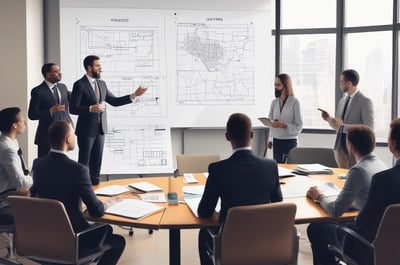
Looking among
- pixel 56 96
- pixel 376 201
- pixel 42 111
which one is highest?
pixel 56 96

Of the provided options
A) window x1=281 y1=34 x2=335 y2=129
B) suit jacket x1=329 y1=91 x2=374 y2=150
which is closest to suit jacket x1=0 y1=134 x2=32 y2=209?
suit jacket x1=329 y1=91 x2=374 y2=150

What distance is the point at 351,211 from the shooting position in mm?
2646

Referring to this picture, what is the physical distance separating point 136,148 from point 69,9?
1875mm

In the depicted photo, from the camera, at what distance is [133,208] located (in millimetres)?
2646

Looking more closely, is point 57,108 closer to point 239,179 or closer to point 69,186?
point 69,186

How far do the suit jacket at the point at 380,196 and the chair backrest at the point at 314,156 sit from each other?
1921mm

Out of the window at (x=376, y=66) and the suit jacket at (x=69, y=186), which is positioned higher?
the window at (x=376, y=66)

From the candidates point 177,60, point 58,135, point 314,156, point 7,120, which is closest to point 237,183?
point 58,135

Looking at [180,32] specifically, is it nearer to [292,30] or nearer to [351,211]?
[292,30]

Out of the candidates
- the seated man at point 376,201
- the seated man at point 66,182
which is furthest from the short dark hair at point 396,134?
the seated man at point 66,182

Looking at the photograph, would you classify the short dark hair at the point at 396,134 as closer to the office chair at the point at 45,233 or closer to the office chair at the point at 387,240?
the office chair at the point at 387,240

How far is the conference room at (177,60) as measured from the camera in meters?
5.66

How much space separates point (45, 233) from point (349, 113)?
10.9 feet

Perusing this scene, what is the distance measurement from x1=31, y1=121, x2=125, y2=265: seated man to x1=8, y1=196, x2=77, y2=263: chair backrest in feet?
0.33
